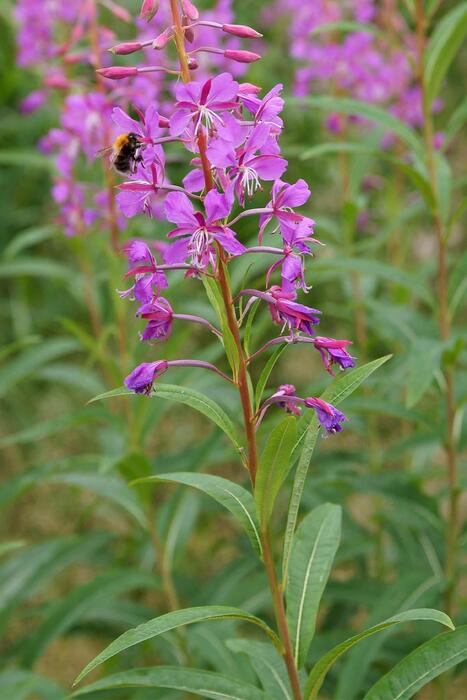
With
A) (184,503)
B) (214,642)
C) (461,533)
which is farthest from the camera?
(184,503)

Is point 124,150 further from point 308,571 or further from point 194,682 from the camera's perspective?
point 194,682

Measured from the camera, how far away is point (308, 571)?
2.01 m

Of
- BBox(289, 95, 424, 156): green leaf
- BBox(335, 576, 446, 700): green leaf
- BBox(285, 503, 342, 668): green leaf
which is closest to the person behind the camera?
BBox(285, 503, 342, 668): green leaf

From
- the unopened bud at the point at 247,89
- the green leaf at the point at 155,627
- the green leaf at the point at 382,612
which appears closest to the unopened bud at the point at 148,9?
the unopened bud at the point at 247,89

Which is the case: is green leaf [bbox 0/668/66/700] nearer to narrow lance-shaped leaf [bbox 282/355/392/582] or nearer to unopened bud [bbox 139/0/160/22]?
narrow lance-shaped leaf [bbox 282/355/392/582]

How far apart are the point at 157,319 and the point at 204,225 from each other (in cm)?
Answer: 23

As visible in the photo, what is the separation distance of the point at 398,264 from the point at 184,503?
4.61 ft

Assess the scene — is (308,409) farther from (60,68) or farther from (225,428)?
(60,68)

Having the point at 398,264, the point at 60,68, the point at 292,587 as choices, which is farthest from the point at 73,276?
the point at 292,587

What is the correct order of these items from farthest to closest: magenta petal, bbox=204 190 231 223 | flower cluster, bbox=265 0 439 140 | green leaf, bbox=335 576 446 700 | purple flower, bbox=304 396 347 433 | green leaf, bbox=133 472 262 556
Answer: flower cluster, bbox=265 0 439 140
green leaf, bbox=335 576 446 700
green leaf, bbox=133 472 262 556
purple flower, bbox=304 396 347 433
magenta petal, bbox=204 190 231 223

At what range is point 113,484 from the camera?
326cm

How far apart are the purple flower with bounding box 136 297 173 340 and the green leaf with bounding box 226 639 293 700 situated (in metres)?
0.78

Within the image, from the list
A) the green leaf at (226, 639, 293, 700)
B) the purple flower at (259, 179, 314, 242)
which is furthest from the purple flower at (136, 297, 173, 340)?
the green leaf at (226, 639, 293, 700)

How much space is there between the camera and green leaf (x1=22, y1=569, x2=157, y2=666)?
2.99 metres
